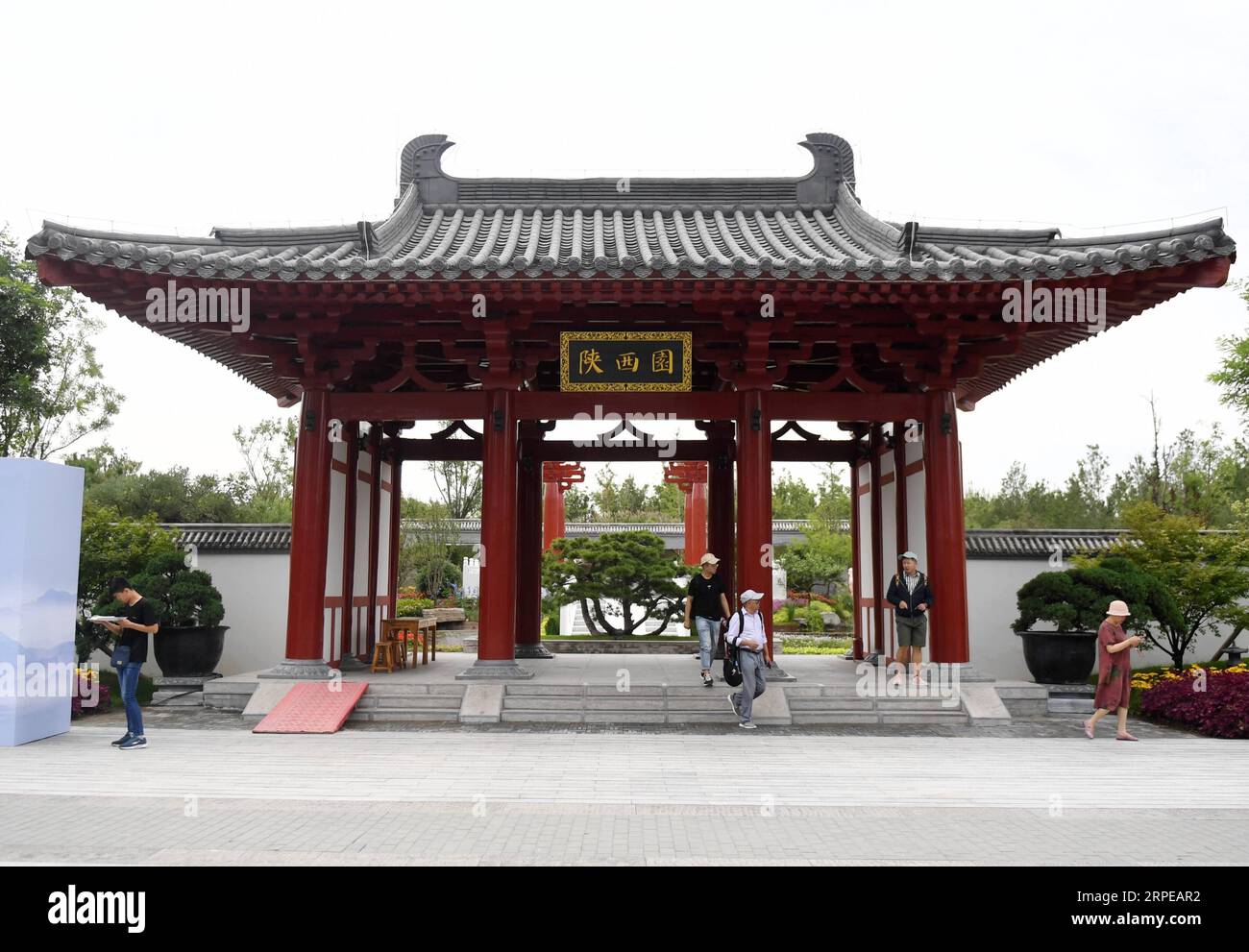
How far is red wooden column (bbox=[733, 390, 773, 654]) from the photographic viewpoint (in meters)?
11.5

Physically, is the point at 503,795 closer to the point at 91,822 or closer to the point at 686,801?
the point at 686,801

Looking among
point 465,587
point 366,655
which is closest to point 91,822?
point 366,655

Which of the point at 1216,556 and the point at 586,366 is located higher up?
the point at 586,366

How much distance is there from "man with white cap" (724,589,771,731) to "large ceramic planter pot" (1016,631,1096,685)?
16.0ft

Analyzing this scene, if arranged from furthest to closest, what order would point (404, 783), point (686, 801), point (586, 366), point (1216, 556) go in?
point (1216, 556), point (586, 366), point (404, 783), point (686, 801)

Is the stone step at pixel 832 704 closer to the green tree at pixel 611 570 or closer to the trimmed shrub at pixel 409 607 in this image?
the green tree at pixel 611 570

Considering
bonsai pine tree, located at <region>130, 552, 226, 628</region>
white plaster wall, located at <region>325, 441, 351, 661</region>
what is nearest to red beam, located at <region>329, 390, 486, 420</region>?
white plaster wall, located at <region>325, 441, 351, 661</region>

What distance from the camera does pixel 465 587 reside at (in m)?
36.6

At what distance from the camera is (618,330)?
11.9m

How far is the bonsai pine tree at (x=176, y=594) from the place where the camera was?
45.5 feet

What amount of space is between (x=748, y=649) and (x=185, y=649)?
28.8 feet

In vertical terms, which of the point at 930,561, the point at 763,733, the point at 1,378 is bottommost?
the point at 763,733

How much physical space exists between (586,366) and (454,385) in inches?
156

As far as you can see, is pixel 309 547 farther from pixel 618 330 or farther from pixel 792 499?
pixel 792 499
